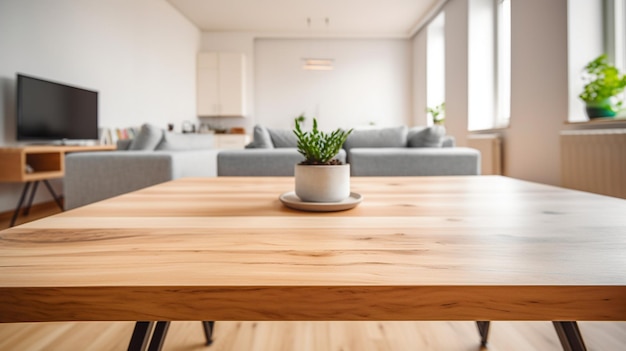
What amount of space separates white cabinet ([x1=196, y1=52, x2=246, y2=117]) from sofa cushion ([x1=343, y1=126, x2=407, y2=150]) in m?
4.86

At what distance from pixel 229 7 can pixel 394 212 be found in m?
6.65

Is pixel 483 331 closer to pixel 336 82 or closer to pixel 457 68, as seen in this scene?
pixel 457 68

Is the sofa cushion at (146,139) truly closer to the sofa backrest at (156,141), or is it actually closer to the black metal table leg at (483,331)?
the sofa backrest at (156,141)

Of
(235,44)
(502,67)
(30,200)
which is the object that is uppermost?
(235,44)

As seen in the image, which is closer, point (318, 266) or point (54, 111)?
point (318, 266)

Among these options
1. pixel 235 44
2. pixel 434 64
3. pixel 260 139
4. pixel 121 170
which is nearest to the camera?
pixel 121 170

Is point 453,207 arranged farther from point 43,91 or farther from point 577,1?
point 43,91

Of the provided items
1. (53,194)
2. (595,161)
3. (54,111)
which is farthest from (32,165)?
(595,161)

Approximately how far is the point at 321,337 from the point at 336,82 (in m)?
7.40

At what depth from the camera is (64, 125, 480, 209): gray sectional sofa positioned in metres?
2.72

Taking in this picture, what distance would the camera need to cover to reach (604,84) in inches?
113

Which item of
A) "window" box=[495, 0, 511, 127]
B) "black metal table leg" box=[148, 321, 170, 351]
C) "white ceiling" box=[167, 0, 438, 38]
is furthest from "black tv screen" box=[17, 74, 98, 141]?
"window" box=[495, 0, 511, 127]

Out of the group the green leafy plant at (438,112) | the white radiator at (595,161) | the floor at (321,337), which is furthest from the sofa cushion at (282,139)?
the green leafy plant at (438,112)

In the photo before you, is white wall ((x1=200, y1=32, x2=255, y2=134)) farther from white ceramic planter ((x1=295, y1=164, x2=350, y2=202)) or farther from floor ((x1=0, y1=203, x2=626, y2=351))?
white ceramic planter ((x1=295, y1=164, x2=350, y2=202))
